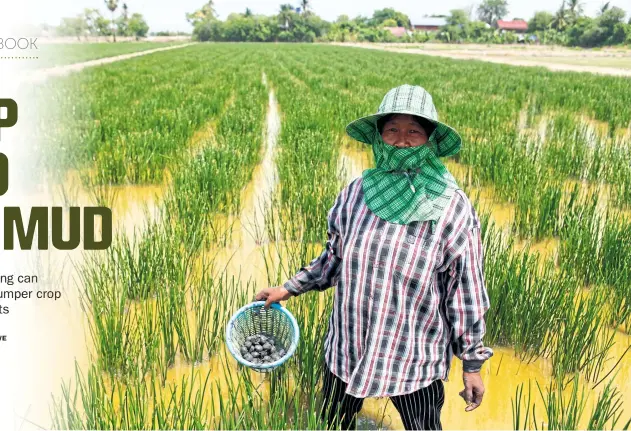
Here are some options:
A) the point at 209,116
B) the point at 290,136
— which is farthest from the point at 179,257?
the point at 209,116

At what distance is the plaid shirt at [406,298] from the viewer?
141 centimetres

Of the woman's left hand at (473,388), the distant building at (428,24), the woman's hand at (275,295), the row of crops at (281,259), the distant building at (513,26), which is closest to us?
the woman's left hand at (473,388)

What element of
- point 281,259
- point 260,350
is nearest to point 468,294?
point 260,350

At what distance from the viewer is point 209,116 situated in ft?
24.2

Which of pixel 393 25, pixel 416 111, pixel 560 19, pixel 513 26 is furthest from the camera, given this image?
pixel 393 25

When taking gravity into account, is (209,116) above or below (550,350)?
above

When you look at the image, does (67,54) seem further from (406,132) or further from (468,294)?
(468,294)

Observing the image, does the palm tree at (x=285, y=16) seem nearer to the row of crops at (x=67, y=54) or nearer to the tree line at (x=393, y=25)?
the tree line at (x=393, y=25)

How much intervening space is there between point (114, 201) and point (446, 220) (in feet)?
11.4

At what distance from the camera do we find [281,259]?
2510 mm

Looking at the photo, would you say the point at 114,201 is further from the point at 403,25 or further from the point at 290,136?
the point at 403,25

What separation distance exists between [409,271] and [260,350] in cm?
64

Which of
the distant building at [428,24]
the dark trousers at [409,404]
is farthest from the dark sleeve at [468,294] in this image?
the distant building at [428,24]

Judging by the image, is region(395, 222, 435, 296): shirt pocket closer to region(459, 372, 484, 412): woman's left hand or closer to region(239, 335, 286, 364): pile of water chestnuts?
region(459, 372, 484, 412): woman's left hand
